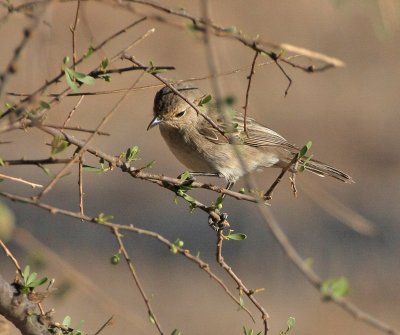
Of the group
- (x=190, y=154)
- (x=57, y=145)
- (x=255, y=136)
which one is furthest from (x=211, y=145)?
(x=57, y=145)

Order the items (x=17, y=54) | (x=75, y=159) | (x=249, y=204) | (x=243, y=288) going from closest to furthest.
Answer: (x=17, y=54)
(x=75, y=159)
(x=243, y=288)
(x=249, y=204)

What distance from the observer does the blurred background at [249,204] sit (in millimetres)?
9906

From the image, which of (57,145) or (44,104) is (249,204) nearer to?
(44,104)

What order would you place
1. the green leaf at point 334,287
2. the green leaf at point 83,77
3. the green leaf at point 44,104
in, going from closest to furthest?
the green leaf at point 334,287 → the green leaf at point 44,104 → the green leaf at point 83,77

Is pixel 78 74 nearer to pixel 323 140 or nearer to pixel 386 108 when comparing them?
pixel 323 140

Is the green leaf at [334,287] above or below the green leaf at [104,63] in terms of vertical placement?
below

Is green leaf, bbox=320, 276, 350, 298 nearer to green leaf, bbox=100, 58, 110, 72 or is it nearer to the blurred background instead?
green leaf, bbox=100, 58, 110, 72

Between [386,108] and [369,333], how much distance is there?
18.8 feet

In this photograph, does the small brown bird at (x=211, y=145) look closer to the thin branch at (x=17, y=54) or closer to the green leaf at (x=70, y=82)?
the green leaf at (x=70, y=82)

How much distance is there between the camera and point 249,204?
1163 centimetres

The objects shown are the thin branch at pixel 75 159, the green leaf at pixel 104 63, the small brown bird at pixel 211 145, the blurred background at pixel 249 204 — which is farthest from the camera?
the blurred background at pixel 249 204

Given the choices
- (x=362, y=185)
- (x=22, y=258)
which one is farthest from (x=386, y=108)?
(x=22, y=258)

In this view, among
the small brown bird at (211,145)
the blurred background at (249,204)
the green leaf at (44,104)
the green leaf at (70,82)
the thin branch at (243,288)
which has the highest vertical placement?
the blurred background at (249,204)

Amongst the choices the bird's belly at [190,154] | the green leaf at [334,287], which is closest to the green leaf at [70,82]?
the green leaf at [334,287]
